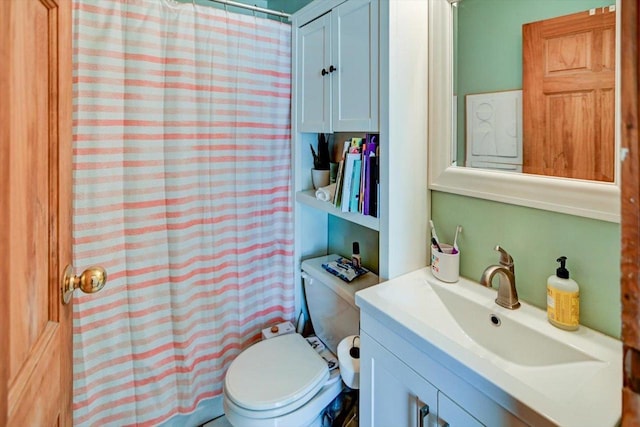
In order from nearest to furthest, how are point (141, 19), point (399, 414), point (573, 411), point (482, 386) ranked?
point (573, 411) → point (482, 386) → point (399, 414) → point (141, 19)

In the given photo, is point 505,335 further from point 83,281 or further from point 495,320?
point 83,281

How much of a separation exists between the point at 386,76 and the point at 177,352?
1404 millimetres

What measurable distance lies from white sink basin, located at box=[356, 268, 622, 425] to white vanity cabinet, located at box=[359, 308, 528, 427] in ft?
0.14

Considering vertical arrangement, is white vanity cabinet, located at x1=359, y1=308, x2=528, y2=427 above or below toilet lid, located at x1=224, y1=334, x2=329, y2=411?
above

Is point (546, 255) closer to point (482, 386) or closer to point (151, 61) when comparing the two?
point (482, 386)

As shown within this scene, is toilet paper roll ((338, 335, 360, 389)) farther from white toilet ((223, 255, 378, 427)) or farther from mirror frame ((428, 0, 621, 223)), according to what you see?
mirror frame ((428, 0, 621, 223))

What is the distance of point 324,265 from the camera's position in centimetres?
176

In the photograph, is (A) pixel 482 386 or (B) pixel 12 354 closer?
(B) pixel 12 354

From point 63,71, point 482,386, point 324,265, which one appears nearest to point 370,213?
point 324,265

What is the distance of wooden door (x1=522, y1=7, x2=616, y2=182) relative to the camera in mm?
914

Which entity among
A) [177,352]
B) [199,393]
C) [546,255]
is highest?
[546,255]

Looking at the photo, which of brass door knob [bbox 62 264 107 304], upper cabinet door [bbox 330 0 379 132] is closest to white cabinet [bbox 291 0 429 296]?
upper cabinet door [bbox 330 0 379 132]

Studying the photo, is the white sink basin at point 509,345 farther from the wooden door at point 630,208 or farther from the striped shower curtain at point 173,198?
the striped shower curtain at point 173,198

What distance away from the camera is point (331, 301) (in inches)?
64.5
